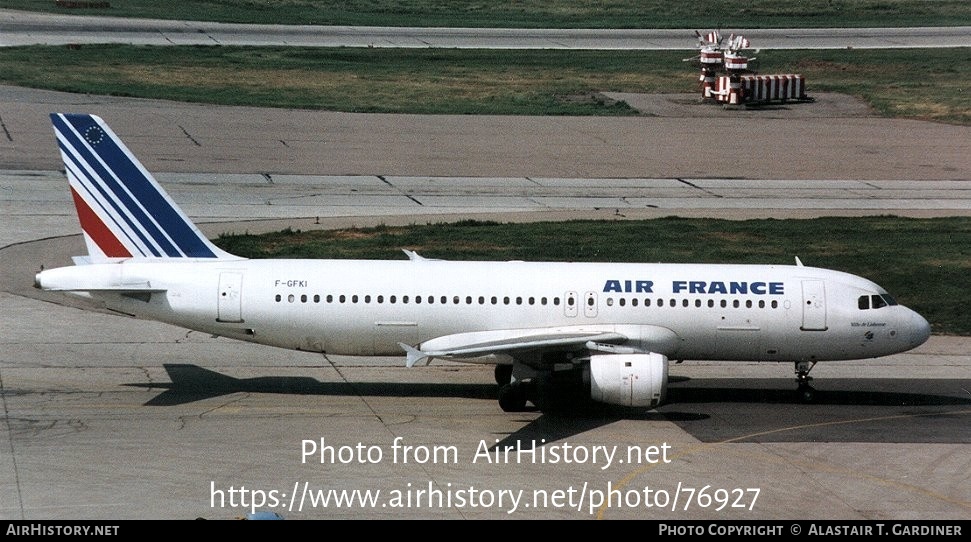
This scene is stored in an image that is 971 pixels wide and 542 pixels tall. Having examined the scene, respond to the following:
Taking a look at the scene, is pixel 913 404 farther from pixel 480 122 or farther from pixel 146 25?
pixel 146 25

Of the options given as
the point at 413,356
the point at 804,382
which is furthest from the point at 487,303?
the point at 804,382

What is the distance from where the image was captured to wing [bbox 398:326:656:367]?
110 feet

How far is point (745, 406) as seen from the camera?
3688 cm

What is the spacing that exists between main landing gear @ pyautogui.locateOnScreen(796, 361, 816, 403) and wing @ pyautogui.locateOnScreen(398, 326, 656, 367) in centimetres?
503

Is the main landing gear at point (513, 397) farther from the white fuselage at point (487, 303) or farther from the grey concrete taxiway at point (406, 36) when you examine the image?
the grey concrete taxiway at point (406, 36)

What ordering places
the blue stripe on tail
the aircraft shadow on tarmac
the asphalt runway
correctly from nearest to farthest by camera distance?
1. the asphalt runway
2. the aircraft shadow on tarmac
3. the blue stripe on tail

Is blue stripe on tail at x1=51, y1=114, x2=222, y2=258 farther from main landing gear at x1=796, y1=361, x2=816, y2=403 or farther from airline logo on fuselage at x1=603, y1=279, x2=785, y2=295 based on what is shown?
main landing gear at x1=796, y1=361, x2=816, y2=403

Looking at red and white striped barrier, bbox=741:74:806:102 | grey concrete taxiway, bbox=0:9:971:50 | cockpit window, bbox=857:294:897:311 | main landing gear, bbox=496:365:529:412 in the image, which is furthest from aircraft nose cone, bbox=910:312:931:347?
grey concrete taxiway, bbox=0:9:971:50

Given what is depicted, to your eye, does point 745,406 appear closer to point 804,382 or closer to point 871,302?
point 804,382

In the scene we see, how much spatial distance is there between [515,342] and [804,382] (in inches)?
338

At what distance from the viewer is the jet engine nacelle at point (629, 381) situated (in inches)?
1325

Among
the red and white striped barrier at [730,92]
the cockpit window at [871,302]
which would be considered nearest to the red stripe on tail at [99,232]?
the cockpit window at [871,302]

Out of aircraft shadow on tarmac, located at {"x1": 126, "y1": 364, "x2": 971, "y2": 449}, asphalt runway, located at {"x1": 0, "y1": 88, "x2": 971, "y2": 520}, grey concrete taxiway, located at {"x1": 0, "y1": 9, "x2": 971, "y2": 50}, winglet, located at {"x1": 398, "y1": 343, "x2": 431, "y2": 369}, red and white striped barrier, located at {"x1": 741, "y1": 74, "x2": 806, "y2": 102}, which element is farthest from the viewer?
grey concrete taxiway, located at {"x1": 0, "y1": 9, "x2": 971, "y2": 50}
